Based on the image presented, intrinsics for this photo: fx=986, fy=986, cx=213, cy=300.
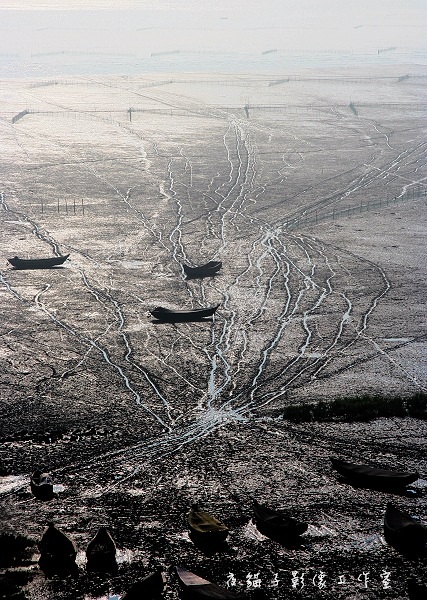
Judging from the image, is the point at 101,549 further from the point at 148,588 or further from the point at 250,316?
the point at 250,316

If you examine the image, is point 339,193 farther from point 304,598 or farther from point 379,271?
point 304,598

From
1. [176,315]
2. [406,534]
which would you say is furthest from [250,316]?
[406,534]

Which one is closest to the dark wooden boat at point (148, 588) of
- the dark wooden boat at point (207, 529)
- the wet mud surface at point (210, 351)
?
the wet mud surface at point (210, 351)

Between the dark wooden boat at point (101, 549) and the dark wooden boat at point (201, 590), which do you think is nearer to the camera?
the dark wooden boat at point (201, 590)

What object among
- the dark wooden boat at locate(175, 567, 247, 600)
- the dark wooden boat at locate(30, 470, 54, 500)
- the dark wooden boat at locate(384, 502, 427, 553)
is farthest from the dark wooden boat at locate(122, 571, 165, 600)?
the dark wooden boat at locate(384, 502, 427, 553)

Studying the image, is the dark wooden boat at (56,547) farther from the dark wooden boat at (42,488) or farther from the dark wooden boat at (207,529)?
the dark wooden boat at (42,488)

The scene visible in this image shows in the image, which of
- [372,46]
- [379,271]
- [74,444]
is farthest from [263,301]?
[372,46]

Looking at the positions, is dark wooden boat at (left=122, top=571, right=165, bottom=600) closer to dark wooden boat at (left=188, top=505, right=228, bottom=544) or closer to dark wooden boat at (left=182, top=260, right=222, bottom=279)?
dark wooden boat at (left=188, top=505, right=228, bottom=544)
